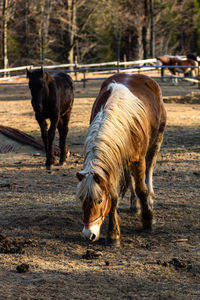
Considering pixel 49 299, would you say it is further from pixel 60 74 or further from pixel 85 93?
pixel 85 93

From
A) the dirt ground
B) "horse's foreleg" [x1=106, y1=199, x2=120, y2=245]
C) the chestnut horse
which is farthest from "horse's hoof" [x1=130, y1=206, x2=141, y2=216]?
"horse's foreleg" [x1=106, y1=199, x2=120, y2=245]

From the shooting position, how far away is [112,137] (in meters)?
4.04

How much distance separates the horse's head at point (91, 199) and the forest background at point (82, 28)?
2376 centimetres

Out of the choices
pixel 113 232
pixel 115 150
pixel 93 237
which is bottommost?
pixel 113 232

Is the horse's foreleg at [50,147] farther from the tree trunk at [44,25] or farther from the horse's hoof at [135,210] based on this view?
the tree trunk at [44,25]

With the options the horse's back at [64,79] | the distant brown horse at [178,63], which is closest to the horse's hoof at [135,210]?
the horse's back at [64,79]

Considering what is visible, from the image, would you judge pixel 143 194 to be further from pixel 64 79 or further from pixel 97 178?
pixel 64 79

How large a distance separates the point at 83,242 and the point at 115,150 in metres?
1.01

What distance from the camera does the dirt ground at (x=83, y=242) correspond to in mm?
3453

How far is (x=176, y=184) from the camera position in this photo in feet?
21.2

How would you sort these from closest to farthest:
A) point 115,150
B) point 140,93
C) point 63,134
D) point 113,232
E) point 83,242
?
point 115,150 → point 113,232 → point 83,242 → point 140,93 → point 63,134

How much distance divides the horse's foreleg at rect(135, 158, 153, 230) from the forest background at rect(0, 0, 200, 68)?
23.1 meters

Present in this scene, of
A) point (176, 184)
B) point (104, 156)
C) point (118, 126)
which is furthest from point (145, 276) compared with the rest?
point (176, 184)

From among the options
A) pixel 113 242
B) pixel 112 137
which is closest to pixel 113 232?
pixel 113 242
